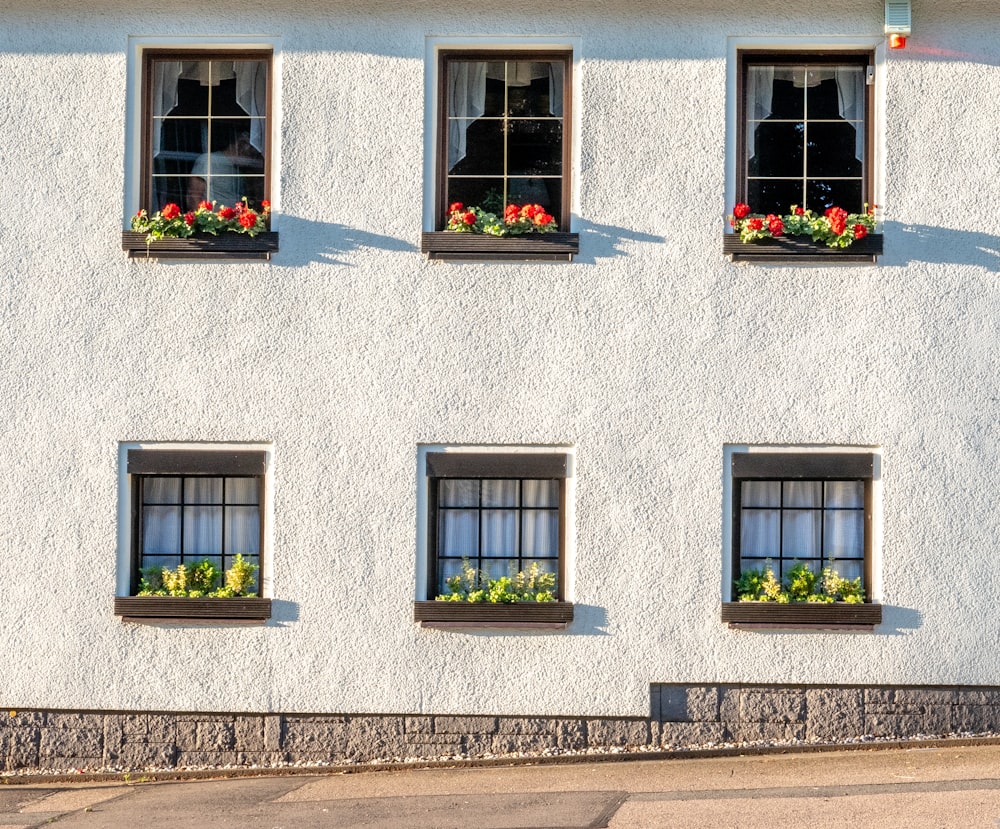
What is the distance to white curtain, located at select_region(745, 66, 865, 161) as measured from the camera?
10344mm

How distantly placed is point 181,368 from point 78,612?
6.57 ft

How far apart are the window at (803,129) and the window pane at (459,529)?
10.5 feet

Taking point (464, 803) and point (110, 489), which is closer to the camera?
point (464, 803)

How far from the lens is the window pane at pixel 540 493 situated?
34.1 ft

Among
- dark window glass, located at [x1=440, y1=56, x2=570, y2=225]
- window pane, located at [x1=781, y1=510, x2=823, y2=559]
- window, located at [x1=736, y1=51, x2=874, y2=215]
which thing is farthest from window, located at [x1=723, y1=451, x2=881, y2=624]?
dark window glass, located at [x1=440, y1=56, x2=570, y2=225]

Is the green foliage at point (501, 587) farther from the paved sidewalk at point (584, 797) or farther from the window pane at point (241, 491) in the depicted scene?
the window pane at point (241, 491)

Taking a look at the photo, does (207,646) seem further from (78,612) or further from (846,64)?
(846,64)

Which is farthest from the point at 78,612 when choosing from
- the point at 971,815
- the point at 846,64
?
the point at 846,64

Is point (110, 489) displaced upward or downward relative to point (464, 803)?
upward

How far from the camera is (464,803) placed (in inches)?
355

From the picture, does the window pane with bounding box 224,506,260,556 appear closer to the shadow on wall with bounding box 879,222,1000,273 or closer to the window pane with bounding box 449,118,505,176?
the window pane with bounding box 449,118,505,176

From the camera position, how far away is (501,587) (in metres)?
10.2

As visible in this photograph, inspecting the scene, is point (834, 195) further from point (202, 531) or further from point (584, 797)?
point (202, 531)

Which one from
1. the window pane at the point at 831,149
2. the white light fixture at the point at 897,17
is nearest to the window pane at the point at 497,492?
the window pane at the point at 831,149
